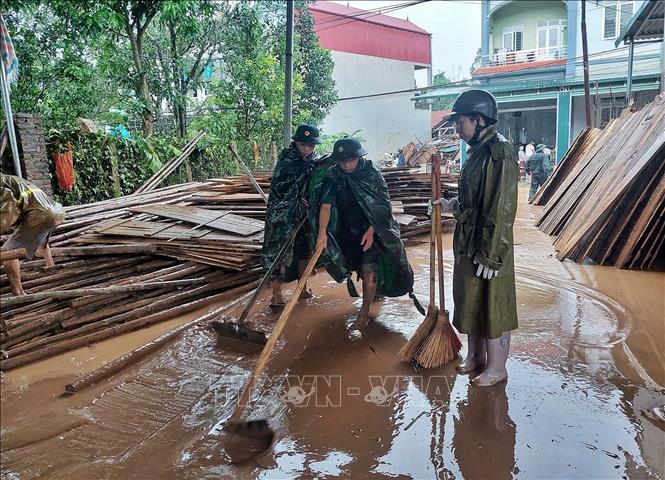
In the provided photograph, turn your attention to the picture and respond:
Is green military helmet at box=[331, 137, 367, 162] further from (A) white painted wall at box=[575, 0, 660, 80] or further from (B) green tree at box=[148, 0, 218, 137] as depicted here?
(A) white painted wall at box=[575, 0, 660, 80]

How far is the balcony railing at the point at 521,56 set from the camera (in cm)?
1969

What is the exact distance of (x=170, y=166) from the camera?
33.6ft

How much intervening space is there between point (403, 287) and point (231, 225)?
2358 millimetres

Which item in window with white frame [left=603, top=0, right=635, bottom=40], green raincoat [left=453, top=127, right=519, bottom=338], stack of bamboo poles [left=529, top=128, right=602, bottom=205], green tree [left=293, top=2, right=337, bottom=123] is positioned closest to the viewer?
green raincoat [left=453, top=127, right=519, bottom=338]

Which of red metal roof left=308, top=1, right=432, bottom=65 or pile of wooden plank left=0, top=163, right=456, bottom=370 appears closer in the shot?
pile of wooden plank left=0, top=163, right=456, bottom=370

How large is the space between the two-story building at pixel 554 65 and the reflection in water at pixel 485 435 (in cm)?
1574

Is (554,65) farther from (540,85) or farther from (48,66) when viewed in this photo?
(48,66)

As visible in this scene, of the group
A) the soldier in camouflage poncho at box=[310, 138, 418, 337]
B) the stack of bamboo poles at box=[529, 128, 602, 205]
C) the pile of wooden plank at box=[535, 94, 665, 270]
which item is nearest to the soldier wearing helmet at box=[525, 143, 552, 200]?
the stack of bamboo poles at box=[529, 128, 602, 205]

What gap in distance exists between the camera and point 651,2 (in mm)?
9711

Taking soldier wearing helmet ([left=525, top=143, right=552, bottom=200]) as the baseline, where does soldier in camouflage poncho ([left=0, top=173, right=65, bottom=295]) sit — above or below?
below

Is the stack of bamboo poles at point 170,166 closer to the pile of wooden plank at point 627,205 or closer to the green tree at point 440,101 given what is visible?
the pile of wooden plank at point 627,205

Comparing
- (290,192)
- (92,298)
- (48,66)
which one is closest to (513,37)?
(48,66)

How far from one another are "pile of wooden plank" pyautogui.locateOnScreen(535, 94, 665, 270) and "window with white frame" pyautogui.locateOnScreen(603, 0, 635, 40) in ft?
40.5

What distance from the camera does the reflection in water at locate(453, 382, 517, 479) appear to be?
251cm
